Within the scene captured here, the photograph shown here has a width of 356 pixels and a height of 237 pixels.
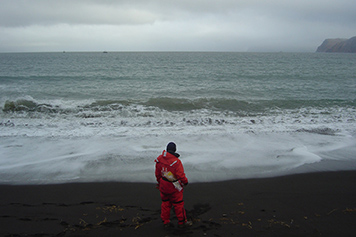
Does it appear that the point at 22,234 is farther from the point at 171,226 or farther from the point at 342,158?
the point at 342,158

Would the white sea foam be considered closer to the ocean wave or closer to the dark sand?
the dark sand

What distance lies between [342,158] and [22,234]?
8.16m

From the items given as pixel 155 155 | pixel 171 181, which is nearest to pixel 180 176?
pixel 171 181

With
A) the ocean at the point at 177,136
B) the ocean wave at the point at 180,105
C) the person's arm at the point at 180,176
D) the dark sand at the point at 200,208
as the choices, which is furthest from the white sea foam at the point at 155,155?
the ocean wave at the point at 180,105

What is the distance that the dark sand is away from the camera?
12.2 ft

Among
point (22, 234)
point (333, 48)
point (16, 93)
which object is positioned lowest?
point (22, 234)

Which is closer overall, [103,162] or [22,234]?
[22,234]

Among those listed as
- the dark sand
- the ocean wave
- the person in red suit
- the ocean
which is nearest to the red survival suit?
the person in red suit

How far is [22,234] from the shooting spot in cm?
364

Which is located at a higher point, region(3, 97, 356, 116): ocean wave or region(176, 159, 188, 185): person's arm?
region(176, 159, 188, 185): person's arm

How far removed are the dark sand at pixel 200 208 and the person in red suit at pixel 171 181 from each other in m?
0.22

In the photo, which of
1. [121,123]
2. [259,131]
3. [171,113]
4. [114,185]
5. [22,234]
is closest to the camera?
[22,234]

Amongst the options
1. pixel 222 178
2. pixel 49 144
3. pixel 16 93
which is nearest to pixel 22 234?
pixel 222 178

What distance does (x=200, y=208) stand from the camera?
14.2ft
